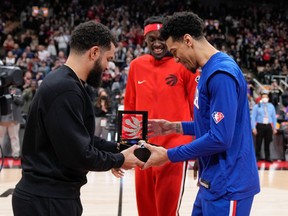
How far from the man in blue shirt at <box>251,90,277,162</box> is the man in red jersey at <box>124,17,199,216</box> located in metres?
7.71

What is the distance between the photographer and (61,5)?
22.0m

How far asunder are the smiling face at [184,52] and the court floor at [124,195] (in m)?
3.40

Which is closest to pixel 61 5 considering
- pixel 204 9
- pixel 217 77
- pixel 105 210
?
pixel 204 9

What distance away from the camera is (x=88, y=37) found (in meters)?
2.47

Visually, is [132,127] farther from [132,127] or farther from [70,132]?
[70,132]

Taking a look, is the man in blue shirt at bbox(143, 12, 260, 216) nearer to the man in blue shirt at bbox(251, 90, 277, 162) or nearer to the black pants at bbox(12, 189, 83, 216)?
the black pants at bbox(12, 189, 83, 216)

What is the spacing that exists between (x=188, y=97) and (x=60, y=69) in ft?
5.35

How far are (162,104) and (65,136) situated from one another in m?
1.61

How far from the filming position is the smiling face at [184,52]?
2.67m

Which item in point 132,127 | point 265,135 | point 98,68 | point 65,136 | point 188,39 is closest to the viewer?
point 65,136

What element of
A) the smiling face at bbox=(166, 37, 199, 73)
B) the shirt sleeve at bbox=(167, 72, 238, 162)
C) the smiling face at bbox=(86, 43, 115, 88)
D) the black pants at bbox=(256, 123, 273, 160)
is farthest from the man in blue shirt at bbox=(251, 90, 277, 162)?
the smiling face at bbox=(86, 43, 115, 88)

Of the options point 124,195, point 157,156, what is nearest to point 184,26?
point 157,156

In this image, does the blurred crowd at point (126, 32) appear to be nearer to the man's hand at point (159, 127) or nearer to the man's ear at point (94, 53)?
Answer: the man's hand at point (159, 127)

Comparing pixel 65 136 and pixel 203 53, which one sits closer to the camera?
pixel 65 136
